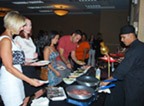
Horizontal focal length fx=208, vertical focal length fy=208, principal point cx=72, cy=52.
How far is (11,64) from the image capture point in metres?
1.44

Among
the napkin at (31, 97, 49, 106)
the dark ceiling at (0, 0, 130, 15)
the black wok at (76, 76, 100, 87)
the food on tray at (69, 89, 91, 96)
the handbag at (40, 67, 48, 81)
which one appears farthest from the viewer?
the dark ceiling at (0, 0, 130, 15)

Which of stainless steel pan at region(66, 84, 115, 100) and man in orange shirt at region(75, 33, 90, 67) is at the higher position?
stainless steel pan at region(66, 84, 115, 100)

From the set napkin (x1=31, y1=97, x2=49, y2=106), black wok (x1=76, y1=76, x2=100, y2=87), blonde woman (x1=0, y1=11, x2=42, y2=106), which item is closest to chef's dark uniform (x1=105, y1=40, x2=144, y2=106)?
black wok (x1=76, y1=76, x2=100, y2=87)

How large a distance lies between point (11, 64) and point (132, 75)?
1.03m

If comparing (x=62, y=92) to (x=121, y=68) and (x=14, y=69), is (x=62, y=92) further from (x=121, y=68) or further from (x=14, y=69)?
(x=121, y=68)

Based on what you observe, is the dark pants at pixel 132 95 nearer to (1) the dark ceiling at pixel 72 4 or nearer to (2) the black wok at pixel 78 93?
(2) the black wok at pixel 78 93

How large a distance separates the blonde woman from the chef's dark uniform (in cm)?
72

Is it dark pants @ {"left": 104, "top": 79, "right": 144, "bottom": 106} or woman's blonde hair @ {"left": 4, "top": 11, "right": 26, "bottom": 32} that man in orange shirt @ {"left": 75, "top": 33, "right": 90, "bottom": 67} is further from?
woman's blonde hair @ {"left": 4, "top": 11, "right": 26, "bottom": 32}

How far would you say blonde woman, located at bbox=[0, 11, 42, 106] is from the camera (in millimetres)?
1429

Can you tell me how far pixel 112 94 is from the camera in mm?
1955

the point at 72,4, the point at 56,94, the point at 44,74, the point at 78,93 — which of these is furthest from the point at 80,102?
the point at 72,4

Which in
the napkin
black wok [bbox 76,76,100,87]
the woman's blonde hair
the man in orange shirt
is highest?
the woman's blonde hair

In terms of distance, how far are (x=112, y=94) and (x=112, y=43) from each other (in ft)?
24.0

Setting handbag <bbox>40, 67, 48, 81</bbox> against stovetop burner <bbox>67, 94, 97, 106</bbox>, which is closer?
stovetop burner <bbox>67, 94, 97, 106</bbox>
